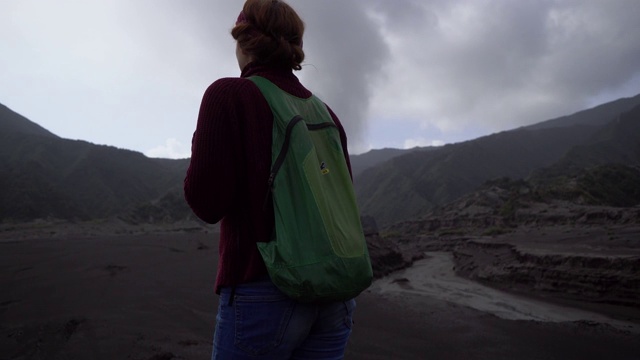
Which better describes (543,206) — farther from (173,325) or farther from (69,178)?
(69,178)

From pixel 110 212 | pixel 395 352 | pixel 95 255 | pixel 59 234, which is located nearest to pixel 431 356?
pixel 395 352

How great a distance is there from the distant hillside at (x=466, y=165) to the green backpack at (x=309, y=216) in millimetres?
Result: 54820

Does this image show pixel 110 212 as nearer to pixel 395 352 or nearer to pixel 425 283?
pixel 425 283

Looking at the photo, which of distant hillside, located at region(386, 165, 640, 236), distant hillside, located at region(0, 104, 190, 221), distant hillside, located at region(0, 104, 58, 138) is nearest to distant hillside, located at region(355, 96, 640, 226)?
distant hillside, located at region(386, 165, 640, 236)

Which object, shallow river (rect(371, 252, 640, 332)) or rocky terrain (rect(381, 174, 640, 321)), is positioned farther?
rocky terrain (rect(381, 174, 640, 321))

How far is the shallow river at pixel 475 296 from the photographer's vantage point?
21.6 feet

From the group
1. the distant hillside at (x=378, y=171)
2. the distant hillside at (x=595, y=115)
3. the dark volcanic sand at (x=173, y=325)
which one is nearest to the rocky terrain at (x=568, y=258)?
the dark volcanic sand at (x=173, y=325)

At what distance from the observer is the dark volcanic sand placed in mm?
3623

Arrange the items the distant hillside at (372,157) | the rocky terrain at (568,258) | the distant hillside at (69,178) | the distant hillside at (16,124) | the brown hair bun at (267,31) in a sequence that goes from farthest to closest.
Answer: the distant hillside at (372,157)
the distant hillside at (16,124)
the distant hillside at (69,178)
the rocky terrain at (568,258)
the brown hair bun at (267,31)

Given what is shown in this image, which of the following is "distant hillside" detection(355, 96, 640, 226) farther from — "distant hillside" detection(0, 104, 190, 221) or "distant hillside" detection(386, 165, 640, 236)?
"distant hillside" detection(0, 104, 190, 221)

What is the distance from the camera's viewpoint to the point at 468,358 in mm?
3939

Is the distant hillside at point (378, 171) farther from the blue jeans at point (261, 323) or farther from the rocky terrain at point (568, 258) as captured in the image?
the blue jeans at point (261, 323)

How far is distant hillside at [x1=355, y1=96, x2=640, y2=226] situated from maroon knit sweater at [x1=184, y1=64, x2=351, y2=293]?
5491 centimetres

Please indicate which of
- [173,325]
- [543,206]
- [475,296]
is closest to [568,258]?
[475,296]
